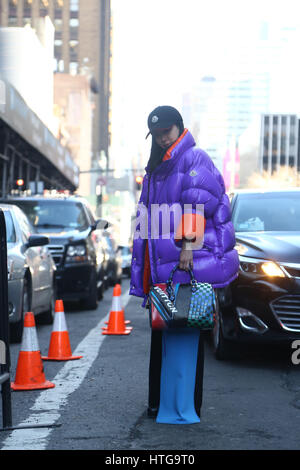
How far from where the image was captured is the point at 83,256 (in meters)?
→ 13.9

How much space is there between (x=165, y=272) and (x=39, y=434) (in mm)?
1155

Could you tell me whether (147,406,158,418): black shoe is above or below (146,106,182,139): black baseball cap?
below

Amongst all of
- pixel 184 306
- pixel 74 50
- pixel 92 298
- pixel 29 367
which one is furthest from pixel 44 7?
pixel 184 306

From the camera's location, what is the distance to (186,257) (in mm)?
4984

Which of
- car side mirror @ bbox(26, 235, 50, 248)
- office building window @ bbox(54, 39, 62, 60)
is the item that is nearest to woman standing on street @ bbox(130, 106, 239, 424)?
car side mirror @ bbox(26, 235, 50, 248)

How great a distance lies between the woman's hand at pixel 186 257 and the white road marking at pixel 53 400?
120 centimetres

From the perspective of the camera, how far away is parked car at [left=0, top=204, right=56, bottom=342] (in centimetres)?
923

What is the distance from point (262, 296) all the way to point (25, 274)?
3.61 metres

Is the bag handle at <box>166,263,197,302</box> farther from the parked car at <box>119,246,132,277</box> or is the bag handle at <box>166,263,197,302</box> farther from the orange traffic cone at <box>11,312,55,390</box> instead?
the parked car at <box>119,246,132,277</box>

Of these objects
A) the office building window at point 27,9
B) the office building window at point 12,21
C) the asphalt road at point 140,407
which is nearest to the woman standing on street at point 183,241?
the asphalt road at point 140,407

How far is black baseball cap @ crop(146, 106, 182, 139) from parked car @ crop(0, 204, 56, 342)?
3.58 metres

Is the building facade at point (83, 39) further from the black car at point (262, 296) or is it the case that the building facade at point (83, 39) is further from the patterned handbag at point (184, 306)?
the patterned handbag at point (184, 306)
